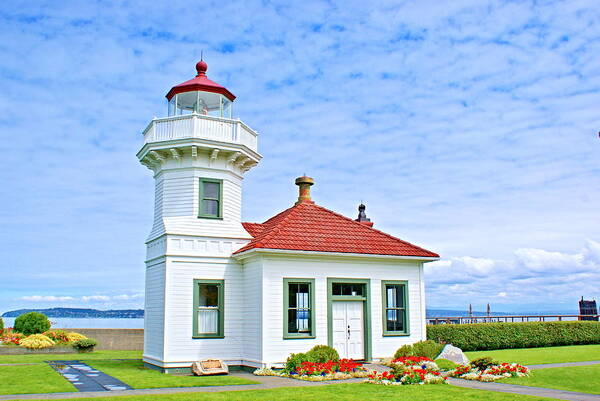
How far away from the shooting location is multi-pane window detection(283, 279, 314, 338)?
17.6 metres

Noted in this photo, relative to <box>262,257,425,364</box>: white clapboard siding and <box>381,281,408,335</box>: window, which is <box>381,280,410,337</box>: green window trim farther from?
<box>262,257,425,364</box>: white clapboard siding

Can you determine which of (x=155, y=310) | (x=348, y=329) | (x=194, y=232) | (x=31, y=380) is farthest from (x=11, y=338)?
(x=348, y=329)

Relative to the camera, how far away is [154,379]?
1520 cm

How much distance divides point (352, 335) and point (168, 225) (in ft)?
21.7

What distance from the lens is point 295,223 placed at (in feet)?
62.9

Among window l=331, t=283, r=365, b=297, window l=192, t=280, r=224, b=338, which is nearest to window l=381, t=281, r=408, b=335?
window l=331, t=283, r=365, b=297

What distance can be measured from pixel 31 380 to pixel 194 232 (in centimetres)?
589

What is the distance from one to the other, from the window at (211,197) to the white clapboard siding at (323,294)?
253cm

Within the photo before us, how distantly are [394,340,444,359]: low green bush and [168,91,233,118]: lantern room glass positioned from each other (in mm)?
9383

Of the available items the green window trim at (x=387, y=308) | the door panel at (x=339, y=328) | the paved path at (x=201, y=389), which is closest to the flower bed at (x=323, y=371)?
the paved path at (x=201, y=389)

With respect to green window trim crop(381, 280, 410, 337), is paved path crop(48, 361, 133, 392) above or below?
below

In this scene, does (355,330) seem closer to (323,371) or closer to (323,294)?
(323,294)

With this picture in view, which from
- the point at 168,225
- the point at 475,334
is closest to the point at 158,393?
the point at 168,225

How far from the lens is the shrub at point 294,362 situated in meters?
16.4
